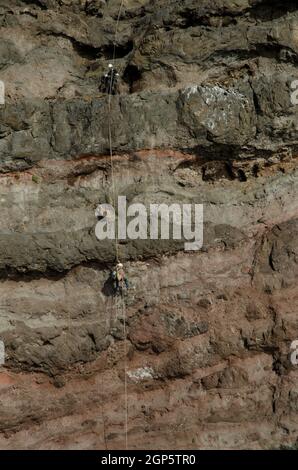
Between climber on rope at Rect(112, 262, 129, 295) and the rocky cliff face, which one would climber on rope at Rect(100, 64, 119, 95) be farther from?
climber on rope at Rect(112, 262, 129, 295)

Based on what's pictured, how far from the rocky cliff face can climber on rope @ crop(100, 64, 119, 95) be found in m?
0.20

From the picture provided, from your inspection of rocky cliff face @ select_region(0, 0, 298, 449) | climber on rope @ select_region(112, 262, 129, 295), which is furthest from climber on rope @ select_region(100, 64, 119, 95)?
climber on rope @ select_region(112, 262, 129, 295)

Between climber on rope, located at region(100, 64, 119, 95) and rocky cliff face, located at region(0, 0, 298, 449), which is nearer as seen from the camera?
rocky cliff face, located at region(0, 0, 298, 449)

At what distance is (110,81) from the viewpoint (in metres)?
7.79

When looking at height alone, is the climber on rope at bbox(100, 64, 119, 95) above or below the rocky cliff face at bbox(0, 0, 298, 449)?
above

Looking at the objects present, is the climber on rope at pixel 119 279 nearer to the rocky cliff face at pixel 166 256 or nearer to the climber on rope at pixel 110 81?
the rocky cliff face at pixel 166 256

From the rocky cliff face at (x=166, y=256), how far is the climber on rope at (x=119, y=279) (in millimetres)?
156

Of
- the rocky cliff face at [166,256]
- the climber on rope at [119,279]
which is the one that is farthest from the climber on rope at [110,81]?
the climber on rope at [119,279]

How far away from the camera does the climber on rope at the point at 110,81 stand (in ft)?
25.5

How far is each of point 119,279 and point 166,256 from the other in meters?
0.75

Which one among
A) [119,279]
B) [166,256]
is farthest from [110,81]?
[119,279]

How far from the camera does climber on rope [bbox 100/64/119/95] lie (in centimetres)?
778

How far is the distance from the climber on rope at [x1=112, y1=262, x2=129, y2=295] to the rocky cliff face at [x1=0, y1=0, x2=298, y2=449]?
0.51 ft

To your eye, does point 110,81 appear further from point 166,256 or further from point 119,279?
point 119,279
